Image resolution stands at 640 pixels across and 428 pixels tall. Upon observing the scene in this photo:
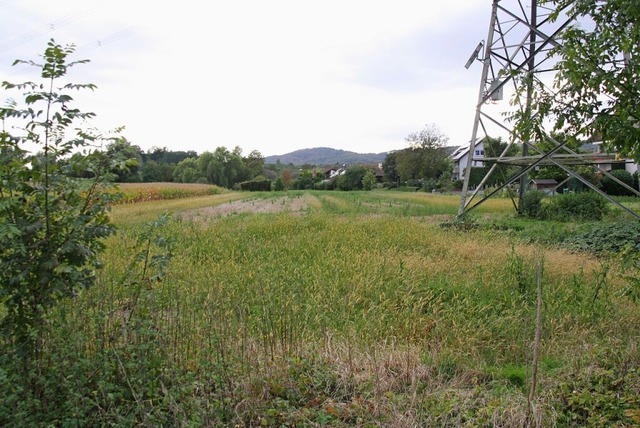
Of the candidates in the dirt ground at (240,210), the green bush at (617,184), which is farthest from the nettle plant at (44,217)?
the green bush at (617,184)

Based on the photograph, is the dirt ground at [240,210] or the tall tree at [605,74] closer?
the tall tree at [605,74]

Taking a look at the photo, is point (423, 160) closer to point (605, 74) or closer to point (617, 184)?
point (617, 184)

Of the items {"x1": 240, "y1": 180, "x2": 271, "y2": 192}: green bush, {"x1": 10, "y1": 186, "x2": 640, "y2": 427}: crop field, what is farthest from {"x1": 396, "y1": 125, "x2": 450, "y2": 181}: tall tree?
{"x1": 10, "y1": 186, "x2": 640, "y2": 427}: crop field

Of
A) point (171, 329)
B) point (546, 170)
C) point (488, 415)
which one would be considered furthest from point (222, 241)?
point (546, 170)

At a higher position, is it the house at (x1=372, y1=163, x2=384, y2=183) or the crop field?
the house at (x1=372, y1=163, x2=384, y2=183)

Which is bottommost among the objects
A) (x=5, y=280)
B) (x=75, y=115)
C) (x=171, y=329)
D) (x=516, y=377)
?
(x=516, y=377)

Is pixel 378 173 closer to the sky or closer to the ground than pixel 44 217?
closer to the sky

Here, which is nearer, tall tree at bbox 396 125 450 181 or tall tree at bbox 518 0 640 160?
tall tree at bbox 518 0 640 160

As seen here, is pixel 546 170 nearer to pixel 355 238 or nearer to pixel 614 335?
pixel 355 238

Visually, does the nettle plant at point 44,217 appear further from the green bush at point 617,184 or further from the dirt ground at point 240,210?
the green bush at point 617,184

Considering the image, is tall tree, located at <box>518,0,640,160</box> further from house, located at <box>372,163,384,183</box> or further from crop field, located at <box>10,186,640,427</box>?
house, located at <box>372,163,384,183</box>

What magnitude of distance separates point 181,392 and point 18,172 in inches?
71.2

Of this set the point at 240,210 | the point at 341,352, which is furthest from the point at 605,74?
the point at 240,210

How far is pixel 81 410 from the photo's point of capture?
2840 mm
